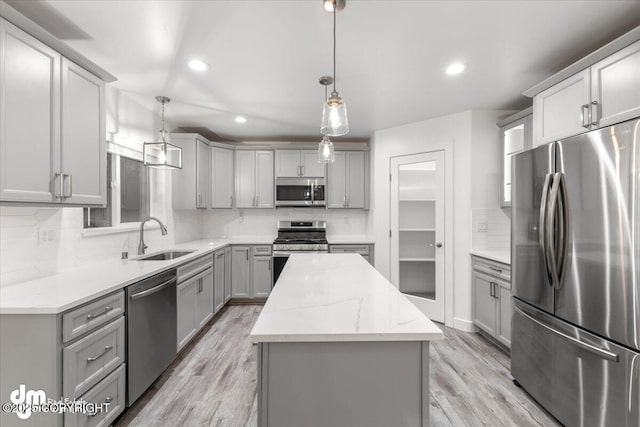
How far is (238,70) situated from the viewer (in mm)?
2381

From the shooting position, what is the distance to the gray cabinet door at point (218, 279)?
364 centimetres

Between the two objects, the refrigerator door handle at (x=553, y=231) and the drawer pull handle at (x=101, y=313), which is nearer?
the drawer pull handle at (x=101, y=313)

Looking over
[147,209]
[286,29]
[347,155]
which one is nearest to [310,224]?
[347,155]

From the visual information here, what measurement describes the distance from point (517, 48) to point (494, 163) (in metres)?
1.52

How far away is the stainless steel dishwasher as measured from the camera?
1.94m

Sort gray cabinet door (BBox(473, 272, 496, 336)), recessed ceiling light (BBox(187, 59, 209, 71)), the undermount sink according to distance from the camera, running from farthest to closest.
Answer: the undermount sink
gray cabinet door (BBox(473, 272, 496, 336))
recessed ceiling light (BBox(187, 59, 209, 71))

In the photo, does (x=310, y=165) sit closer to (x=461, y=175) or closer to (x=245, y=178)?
(x=245, y=178)

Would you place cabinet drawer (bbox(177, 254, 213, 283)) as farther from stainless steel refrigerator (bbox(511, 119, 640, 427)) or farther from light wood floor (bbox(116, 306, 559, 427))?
stainless steel refrigerator (bbox(511, 119, 640, 427))

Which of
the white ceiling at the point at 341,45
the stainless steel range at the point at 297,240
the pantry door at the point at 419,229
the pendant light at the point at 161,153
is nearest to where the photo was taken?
the white ceiling at the point at 341,45

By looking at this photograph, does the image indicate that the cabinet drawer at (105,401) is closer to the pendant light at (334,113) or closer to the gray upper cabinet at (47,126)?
the gray upper cabinet at (47,126)

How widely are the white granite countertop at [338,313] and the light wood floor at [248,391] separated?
1.03 metres

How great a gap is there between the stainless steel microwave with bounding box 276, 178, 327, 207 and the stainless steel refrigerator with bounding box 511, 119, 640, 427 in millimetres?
2822

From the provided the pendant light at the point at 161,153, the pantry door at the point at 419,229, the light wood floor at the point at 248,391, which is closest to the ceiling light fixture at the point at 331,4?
the pendant light at the point at 161,153

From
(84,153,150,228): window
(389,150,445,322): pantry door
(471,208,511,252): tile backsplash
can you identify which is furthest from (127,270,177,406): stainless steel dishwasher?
(471,208,511,252): tile backsplash
